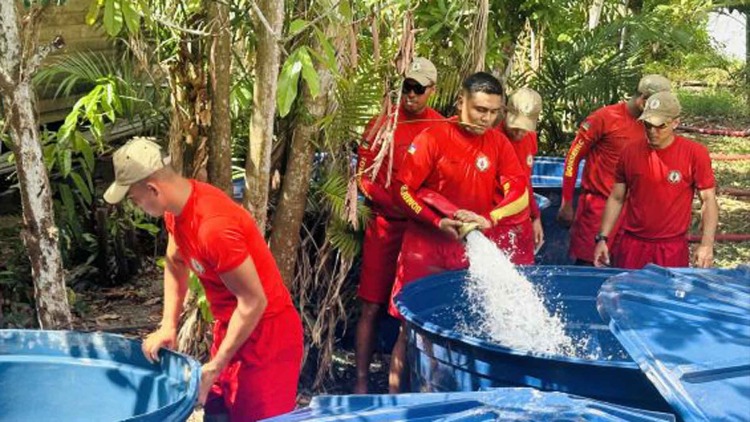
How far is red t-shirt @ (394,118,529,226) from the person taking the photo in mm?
5410

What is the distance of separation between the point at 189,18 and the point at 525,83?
476cm

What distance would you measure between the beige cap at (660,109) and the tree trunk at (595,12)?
6540 millimetres

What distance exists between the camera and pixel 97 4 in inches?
171

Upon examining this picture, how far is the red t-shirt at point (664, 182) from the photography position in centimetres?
584

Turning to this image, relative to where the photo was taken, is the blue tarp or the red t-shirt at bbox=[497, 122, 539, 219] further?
the red t-shirt at bbox=[497, 122, 539, 219]

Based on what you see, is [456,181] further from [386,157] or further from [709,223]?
[709,223]

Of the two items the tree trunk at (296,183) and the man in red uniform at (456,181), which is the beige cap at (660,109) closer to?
the man in red uniform at (456,181)

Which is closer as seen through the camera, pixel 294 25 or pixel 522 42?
pixel 294 25

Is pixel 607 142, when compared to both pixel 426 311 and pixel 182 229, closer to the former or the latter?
pixel 426 311

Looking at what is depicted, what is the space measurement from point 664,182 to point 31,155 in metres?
3.05

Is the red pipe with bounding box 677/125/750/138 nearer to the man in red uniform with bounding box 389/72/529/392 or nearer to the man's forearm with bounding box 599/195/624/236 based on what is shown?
the man's forearm with bounding box 599/195/624/236

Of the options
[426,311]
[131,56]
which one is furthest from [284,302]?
[131,56]

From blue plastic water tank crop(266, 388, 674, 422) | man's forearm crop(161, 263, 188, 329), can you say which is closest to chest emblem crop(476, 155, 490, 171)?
man's forearm crop(161, 263, 188, 329)

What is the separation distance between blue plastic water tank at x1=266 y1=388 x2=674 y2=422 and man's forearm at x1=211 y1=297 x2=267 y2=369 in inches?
25.9
